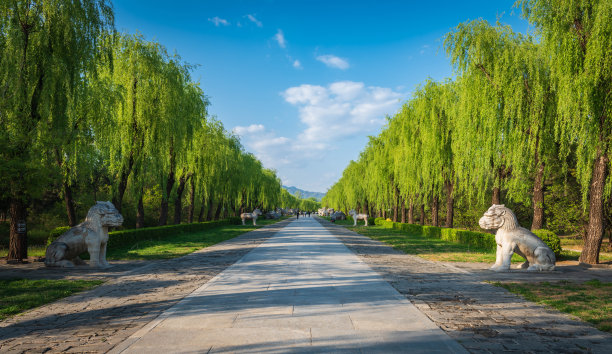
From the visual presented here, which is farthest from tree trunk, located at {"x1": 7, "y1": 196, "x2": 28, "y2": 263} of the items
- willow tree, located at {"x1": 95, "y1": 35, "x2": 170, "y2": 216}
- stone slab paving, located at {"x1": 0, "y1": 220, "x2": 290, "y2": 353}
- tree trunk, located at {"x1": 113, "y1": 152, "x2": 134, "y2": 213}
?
tree trunk, located at {"x1": 113, "y1": 152, "x2": 134, "y2": 213}

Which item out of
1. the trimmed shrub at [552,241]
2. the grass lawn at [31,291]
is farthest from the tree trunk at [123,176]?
the trimmed shrub at [552,241]

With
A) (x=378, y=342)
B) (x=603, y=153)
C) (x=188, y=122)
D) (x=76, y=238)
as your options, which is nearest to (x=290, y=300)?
(x=378, y=342)

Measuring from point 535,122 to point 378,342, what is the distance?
1167 cm

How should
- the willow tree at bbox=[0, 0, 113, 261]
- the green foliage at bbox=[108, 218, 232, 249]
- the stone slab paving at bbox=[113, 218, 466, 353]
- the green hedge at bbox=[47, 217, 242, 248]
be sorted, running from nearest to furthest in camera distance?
the stone slab paving at bbox=[113, 218, 466, 353] < the willow tree at bbox=[0, 0, 113, 261] < the green hedge at bbox=[47, 217, 242, 248] < the green foliage at bbox=[108, 218, 232, 249]

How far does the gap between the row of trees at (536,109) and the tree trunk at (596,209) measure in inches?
0.9

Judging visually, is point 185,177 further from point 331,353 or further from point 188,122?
point 331,353

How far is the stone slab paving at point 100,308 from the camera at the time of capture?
14.1 ft

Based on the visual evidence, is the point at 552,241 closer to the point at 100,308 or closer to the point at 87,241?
the point at 100,308

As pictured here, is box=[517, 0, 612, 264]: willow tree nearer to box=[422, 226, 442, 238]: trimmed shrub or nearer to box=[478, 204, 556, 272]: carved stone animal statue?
box=[478, 204, 556, 272]: carved stone animal statue

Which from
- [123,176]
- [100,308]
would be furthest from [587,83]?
[123,176]

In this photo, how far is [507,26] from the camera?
576 inches

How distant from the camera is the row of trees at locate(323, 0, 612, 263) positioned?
992cm

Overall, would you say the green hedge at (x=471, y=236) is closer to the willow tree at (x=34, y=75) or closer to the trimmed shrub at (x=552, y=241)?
the trimmed shrub at (x=552, y=241)

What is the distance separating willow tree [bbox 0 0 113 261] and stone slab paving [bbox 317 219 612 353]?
31.6 feet
